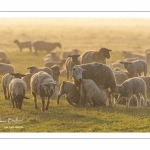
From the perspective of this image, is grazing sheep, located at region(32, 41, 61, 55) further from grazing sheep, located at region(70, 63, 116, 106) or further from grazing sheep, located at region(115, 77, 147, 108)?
grazing sheep, located at region(115, 77, 147, 108)

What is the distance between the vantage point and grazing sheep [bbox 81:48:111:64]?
76.5 feet

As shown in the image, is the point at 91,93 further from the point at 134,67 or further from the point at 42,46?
the point at 42,46

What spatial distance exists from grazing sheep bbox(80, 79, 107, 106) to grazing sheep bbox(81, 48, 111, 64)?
5186 mm

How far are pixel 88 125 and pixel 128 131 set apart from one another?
127 centimetres

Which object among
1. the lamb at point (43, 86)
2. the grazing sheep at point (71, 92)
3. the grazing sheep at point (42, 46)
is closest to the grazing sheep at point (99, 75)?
the grazing sheep at point (71, 92)

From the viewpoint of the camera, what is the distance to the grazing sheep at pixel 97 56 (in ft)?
76.5

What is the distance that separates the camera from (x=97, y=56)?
2392 cm

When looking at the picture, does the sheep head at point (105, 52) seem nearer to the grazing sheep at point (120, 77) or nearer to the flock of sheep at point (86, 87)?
the grazing sheep at point (120, 77)

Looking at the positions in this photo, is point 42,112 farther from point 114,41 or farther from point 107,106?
point 114,41

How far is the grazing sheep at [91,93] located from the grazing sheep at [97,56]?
5.19 metres

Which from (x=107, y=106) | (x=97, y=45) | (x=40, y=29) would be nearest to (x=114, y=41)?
(x=97, y=45)

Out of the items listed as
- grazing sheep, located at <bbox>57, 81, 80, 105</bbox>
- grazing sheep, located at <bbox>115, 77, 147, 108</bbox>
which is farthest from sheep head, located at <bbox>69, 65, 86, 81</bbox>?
grazing sheep, located at <bbox>115, 77, 147, 108</bbox>
